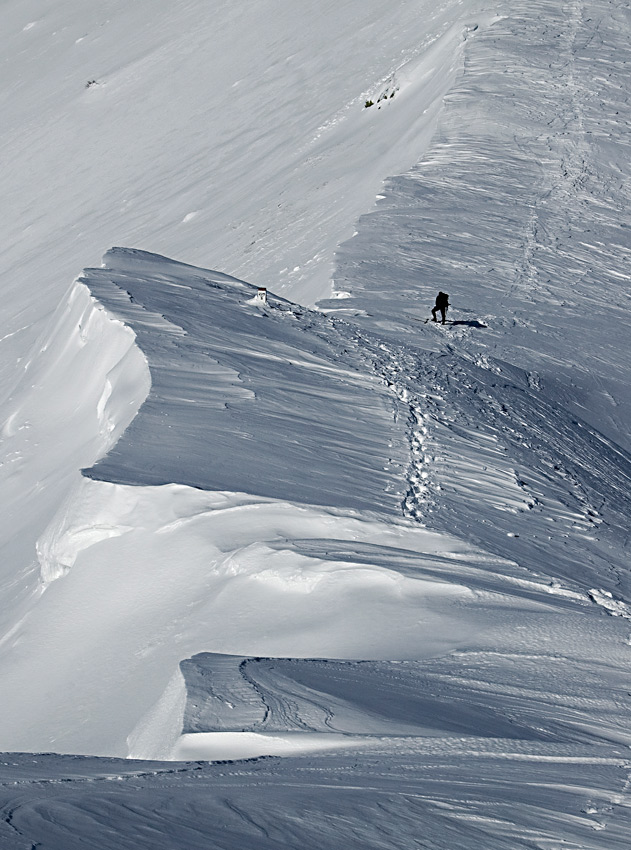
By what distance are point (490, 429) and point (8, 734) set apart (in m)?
5.33

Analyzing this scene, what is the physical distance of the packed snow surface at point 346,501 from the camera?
483 centimetres

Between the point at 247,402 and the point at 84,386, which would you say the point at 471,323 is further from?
the point at 247,402

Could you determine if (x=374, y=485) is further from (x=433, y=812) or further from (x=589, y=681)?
(x=433, y=812)

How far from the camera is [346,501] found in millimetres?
8406

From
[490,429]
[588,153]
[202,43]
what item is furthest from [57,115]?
[490,429]

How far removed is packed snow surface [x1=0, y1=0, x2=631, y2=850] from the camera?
4.83 metres

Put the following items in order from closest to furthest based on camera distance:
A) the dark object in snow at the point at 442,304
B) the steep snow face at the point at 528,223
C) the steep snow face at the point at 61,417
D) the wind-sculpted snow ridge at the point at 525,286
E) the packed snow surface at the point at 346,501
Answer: the packed snow surface at the point at 346,501 → the wind-sculpted snow ridge at the point at 525,286 → the steep snow face at the point at 61,417 → the dark object in snow at the point at 442,304 → the steep snow face at the point at 528,223

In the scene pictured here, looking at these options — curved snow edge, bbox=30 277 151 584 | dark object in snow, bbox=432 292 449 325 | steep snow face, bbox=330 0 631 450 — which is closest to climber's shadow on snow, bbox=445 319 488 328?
steep snow face, bbox=330 0 631 450

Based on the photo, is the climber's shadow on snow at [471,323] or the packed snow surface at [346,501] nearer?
the packed snow surface at [346,501]

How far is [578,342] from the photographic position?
14.5m

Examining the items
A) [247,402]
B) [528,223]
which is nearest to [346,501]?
[247,402]

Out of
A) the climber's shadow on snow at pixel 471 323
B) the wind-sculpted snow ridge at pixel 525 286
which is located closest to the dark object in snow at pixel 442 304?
the wind-sculpted snow ridge at pixel 525 286

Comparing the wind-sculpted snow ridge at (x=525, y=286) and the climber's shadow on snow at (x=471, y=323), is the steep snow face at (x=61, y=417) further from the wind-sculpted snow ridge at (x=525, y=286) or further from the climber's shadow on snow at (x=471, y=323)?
the climber's shadow on snow at (x=471, y=323)

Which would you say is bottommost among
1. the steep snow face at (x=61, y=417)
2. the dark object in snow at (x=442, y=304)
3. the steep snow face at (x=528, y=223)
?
the steep snow face at (x=528, y=223)
